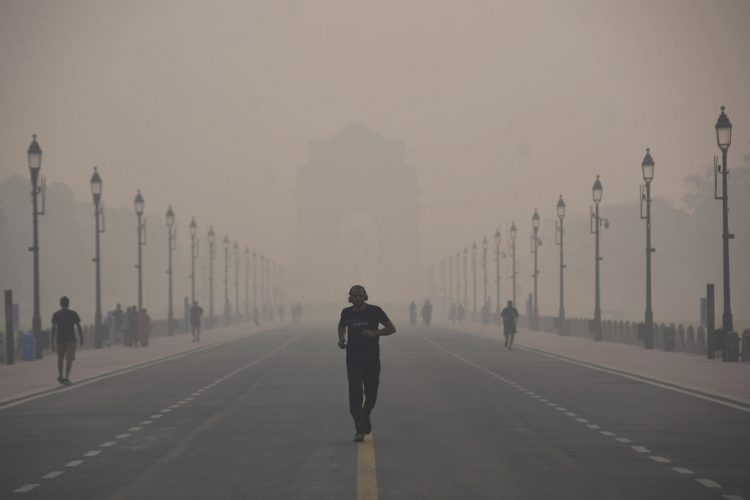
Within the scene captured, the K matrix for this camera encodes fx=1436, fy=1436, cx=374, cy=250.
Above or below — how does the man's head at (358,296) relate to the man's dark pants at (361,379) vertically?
above

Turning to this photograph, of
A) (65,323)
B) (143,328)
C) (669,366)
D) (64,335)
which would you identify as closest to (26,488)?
(65,323)

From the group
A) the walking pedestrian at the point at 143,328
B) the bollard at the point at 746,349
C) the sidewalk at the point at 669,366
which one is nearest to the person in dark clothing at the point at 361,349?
the sidewalk at the point at 669,366

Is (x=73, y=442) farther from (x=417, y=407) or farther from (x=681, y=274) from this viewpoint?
(x=681, y=274)

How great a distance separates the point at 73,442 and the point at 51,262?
121505 millimetres

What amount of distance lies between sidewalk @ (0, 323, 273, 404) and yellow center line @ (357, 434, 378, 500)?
1046 cm

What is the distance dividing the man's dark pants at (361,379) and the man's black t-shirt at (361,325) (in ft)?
0.28

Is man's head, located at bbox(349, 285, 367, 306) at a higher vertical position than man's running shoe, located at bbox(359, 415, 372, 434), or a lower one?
higher

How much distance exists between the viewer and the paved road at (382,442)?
13.7 m

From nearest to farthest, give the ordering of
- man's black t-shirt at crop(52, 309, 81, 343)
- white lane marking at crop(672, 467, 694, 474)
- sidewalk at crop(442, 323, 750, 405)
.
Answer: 1. white lane marking at crop(672, 467, 694, 474)
2. sidewalk at crop(442, 323, 750, 405)
3. man's black t-shirt at crop(52, 309, 81, 343)

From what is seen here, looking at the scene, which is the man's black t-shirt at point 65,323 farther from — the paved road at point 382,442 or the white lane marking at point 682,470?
the white lane marking at point 682,470

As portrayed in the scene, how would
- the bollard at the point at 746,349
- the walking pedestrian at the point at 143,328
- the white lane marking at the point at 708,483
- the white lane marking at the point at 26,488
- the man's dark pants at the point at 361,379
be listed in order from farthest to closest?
the walking pedestrian at the point at 143,328, the bollard at the point at 746,349, the man's dark pants at the point at 361,379, the white lane marking at the point at 708,483, the white lane marking at the point at 26,488

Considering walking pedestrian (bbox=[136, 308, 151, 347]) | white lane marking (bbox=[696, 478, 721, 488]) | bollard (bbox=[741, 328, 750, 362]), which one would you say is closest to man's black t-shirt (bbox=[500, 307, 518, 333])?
bollard (bbox=[741, 328, 750, 362])

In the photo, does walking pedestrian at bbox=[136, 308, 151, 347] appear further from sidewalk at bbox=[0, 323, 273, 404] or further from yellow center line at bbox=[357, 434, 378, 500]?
yellow center line at bbox=[357, 434, 378, 500]

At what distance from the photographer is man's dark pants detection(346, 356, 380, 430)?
17.7m
